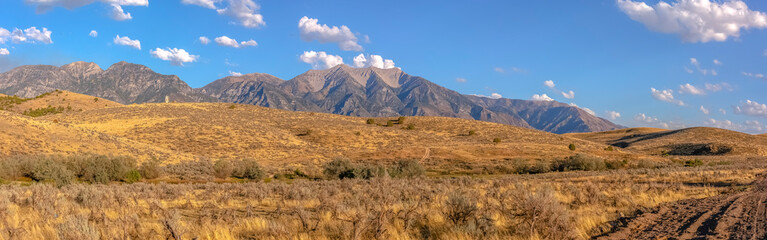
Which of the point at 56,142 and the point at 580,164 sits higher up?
the point at 580,164

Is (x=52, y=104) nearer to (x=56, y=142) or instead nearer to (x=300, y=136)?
(x=300, y=136)

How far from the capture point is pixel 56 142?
128 feet

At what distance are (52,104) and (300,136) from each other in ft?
245

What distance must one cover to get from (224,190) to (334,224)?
41.6 ft

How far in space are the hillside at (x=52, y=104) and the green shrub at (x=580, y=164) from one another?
97.9 meters

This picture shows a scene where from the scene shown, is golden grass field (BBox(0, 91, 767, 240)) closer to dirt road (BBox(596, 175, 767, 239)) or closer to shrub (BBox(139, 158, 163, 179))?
dirt road (BBox(596, 175, 767, 239))

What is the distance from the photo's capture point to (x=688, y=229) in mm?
8727

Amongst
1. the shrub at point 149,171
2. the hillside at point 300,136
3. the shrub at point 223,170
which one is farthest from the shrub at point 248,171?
the hillside at point 300,136

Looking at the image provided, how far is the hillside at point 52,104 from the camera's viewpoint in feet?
294

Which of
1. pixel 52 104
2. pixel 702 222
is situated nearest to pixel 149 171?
pixel 702 222

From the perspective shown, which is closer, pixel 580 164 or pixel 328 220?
pixel 328 220

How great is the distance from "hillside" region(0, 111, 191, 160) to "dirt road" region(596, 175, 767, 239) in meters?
41.0

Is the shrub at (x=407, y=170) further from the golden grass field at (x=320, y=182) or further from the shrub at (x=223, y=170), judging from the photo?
the shrub at (x=223, y=170)

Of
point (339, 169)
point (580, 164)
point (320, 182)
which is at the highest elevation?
point (580, 164)
